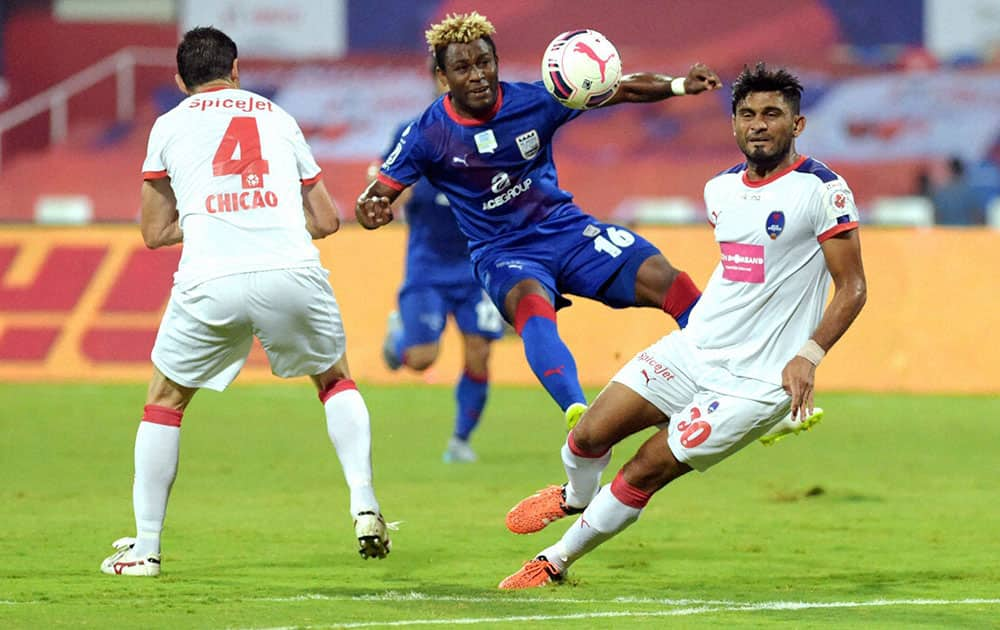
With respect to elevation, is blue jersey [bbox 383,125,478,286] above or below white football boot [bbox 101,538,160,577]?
above

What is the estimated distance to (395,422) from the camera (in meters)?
14.6

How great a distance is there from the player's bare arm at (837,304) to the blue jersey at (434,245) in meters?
6.05

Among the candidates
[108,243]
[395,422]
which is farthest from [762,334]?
[108,243]

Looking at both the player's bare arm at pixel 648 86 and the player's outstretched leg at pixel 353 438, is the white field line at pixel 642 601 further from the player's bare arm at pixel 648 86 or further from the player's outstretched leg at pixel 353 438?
the player's bare arm at pixel 648 86

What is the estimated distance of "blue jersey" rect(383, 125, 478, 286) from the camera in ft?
41.4

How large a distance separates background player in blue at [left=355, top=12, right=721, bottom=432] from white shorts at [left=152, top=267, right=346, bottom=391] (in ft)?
4.16

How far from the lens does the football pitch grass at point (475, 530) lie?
21.8 feet

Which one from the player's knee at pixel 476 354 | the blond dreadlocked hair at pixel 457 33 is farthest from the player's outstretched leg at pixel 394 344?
the blond dreadlocked hair at pixel 457 33

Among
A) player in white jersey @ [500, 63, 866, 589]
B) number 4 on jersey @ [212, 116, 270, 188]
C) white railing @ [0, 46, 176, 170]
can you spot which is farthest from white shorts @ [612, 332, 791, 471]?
white railing @ [0, 46, 176, 170]

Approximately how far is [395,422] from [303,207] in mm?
7139

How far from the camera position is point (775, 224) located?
6.88 meters

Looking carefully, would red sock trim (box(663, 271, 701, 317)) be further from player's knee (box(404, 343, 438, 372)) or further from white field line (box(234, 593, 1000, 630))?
player's knee (box(404, 343, 438, 372))

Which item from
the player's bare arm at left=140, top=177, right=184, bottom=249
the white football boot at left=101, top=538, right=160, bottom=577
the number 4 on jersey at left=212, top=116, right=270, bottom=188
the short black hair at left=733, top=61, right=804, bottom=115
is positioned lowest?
the white football boot at left=101, top=538, right=160, bottom=577

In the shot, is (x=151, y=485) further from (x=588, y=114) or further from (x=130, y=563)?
(x=588, y=114)
